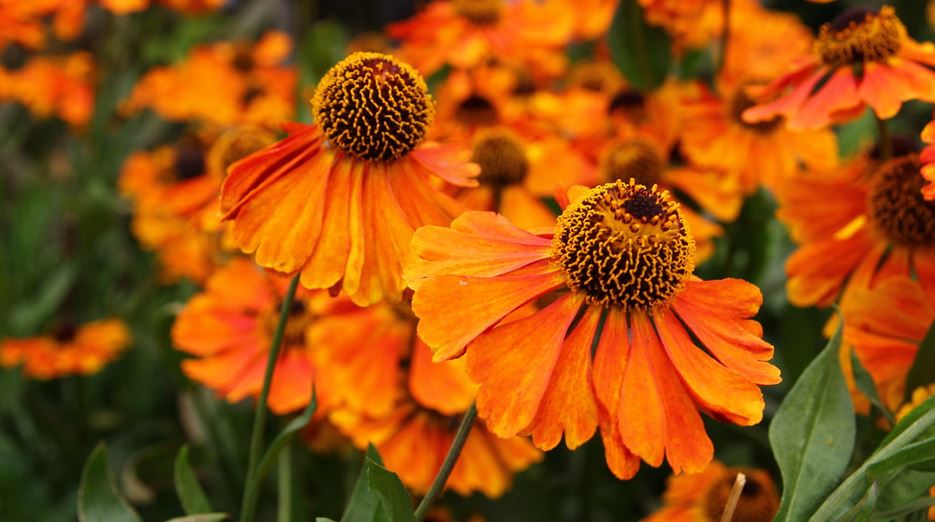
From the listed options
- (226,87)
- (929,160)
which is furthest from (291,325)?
(226,87)

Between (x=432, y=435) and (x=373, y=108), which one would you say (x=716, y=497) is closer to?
(x=432, y=435)

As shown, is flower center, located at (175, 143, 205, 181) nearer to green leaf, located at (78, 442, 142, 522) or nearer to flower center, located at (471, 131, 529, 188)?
flower center, located at (471, 131, 529, 188)

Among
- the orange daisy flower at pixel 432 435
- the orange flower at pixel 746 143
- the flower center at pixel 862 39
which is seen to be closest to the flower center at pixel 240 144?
the orange daisy flower at pixel 432 435

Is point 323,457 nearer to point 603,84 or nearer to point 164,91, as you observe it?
point 603,84

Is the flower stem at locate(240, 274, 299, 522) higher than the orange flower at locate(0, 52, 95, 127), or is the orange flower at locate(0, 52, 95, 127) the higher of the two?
the flower stem at locate(240, 274, 299, 522)

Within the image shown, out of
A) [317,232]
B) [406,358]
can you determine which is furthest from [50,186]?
[317,232]

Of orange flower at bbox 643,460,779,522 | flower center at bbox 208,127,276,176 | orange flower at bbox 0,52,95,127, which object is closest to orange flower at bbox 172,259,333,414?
flower center at bbox 208,127,276,176
